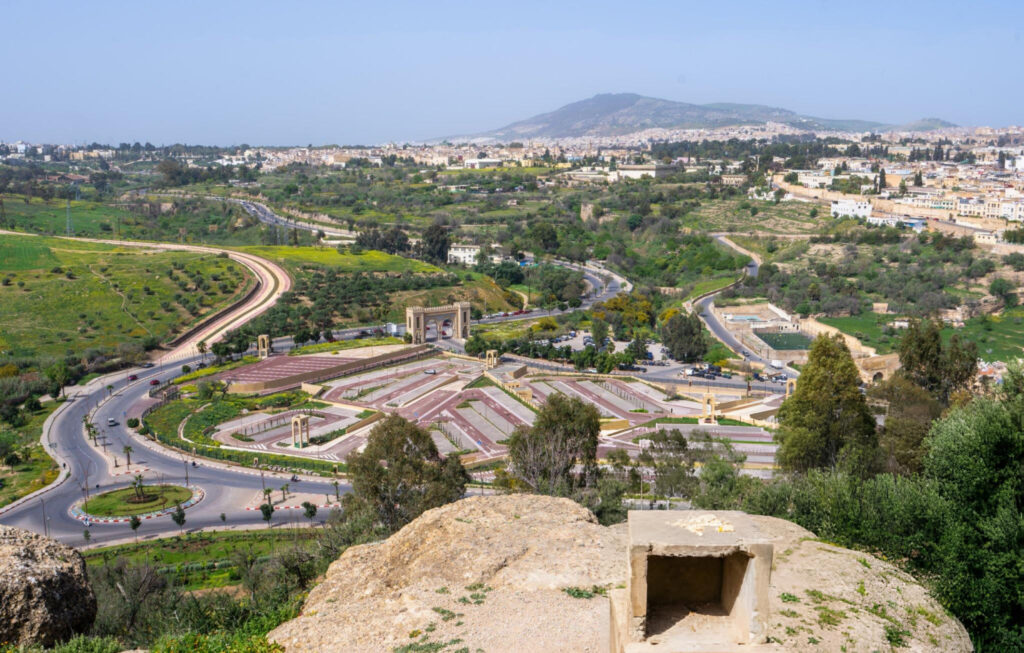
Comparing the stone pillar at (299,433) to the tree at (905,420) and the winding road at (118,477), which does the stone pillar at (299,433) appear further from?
Answer: the tree at (905,420)

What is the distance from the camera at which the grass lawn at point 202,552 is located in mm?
17688

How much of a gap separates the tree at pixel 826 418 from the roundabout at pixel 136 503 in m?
16.7

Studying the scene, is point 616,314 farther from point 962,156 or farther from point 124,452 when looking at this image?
point 962,156

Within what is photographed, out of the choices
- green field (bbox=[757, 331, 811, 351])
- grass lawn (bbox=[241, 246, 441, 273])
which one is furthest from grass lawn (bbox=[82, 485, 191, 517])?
grass lawn (bbox=[241, 246, 441, 273])

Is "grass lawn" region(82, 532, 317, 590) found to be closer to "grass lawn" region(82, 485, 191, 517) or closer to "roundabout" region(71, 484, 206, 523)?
"roundabout" region(71, 484, 206, 523)

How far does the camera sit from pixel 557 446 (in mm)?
19312

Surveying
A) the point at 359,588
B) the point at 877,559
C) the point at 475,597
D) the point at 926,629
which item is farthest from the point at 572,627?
the point at 877,559

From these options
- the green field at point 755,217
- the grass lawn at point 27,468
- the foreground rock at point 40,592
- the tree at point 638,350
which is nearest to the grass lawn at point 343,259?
the tree at point 638,350

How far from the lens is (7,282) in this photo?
46.0 metres

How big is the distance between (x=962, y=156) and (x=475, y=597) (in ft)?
485

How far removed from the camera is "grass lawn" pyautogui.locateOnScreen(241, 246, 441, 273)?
5672 cm

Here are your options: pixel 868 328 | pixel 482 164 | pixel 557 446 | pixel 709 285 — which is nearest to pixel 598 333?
pixel 868 328

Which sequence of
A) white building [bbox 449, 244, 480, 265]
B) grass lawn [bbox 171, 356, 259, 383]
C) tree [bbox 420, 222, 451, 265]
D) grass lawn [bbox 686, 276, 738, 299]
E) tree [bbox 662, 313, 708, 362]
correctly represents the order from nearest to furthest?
grass lawn [bbox 171, 356, 259, 383] → tree [bbox 662, 313, 708, 362] → grass lawn [bbox 686, 276, 738, 299] → tree [bbox 420, 222, 451, 265] → white building [bbox 449, 244, 480, 265]

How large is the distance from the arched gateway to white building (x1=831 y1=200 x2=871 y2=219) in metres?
43.6
